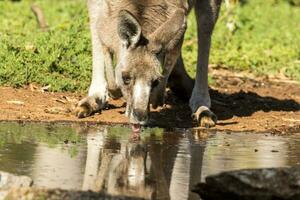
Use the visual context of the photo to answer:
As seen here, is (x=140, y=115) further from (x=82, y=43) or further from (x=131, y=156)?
(x=82, y=43)

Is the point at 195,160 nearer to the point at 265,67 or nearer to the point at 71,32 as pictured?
the point at 71,32

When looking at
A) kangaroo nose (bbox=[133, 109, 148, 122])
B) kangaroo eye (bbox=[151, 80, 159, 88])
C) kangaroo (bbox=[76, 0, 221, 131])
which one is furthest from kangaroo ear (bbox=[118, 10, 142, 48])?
kangaroo nose (bbox=[133, 109, 148, 122])

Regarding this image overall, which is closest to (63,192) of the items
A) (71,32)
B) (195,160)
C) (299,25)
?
(195,160)

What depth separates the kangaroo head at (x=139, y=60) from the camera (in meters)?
6.93

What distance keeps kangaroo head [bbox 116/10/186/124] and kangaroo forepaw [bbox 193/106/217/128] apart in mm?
1149

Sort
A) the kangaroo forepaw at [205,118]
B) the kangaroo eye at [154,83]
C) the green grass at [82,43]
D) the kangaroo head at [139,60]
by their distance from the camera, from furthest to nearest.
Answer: the green grass at [82,43]
the kangaroo forepaw at [205,118]
the kangaroo eye at [154,83]
the kangaroo head at [139,60]

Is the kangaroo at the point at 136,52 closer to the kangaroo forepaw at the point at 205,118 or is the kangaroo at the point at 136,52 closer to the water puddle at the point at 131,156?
the kangaroo forepaw at the point at 205,118

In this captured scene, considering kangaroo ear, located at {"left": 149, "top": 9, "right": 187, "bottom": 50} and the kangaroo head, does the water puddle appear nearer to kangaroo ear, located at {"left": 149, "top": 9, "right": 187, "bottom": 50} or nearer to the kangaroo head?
the kangaroo head

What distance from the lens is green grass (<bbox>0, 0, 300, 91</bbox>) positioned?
9.38m

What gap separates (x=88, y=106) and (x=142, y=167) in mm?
2241

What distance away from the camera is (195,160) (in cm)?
640

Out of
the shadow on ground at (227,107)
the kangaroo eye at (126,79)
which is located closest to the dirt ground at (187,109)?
the shadow on ground at (227,107)

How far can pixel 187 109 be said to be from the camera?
9000 mm

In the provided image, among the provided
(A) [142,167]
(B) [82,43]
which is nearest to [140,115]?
(A) [142,167]
